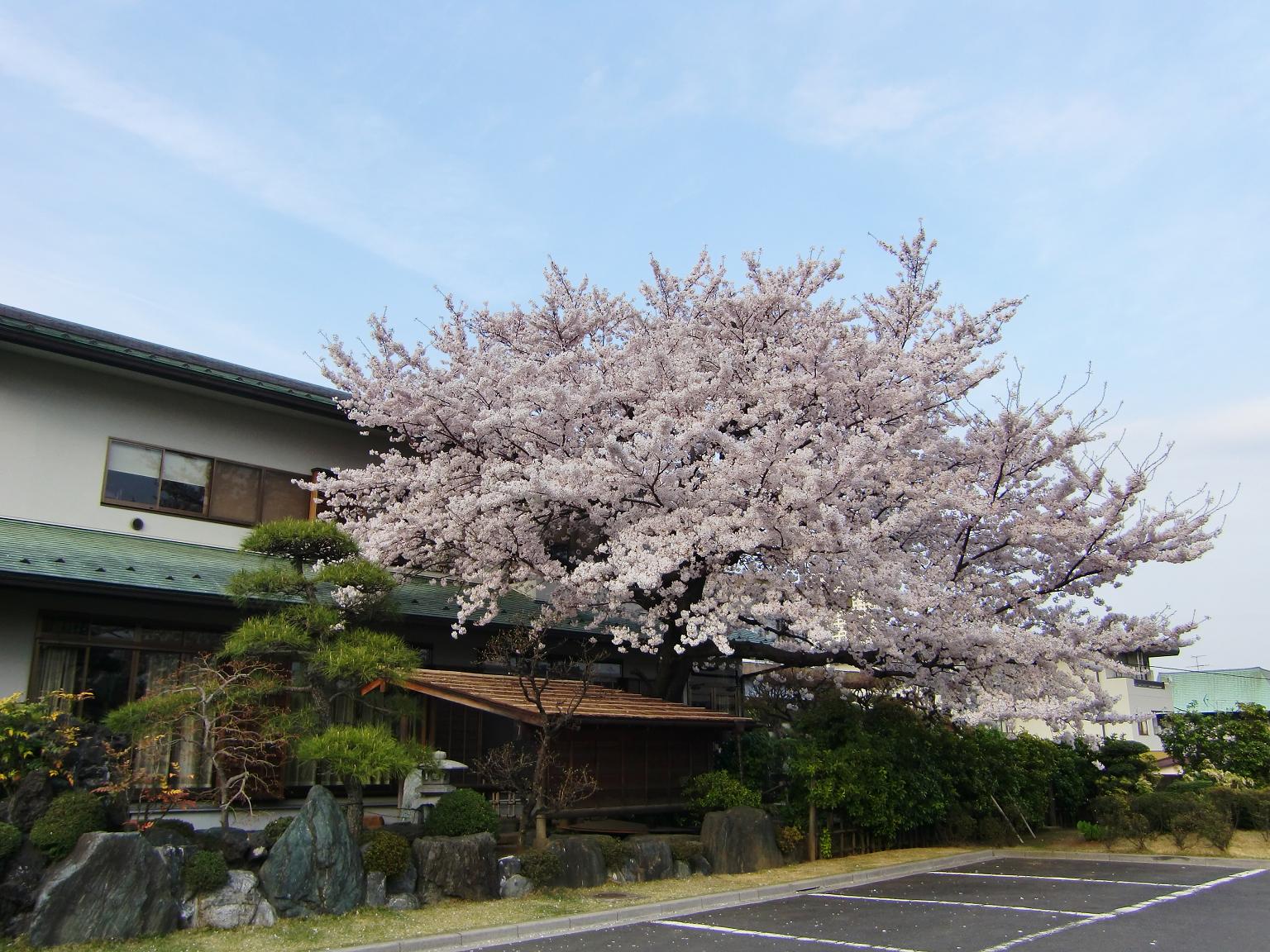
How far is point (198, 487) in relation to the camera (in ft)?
51.8

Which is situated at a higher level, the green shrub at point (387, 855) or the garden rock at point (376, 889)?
the green shrub at point (387, 855)

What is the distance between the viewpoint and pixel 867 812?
52.1ft

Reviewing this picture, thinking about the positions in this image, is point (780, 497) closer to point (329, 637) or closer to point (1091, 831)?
point (329, 637)

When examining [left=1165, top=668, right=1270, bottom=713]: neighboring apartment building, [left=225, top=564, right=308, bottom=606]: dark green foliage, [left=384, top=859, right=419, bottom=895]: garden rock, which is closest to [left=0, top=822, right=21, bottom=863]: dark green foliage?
[left=225, top=564, right=308, bottom=606]: dark green foliage

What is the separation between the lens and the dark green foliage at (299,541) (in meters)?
12.2

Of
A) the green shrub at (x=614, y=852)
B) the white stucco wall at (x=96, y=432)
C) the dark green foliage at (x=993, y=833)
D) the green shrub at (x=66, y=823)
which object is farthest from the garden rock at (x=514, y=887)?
the dark green foliage at (x=993, y=833)

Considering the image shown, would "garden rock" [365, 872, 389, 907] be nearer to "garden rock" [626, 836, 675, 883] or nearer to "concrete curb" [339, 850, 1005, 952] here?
"concrete curb" [339, 850, 1005, 952]

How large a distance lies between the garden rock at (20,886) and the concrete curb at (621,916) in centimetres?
299

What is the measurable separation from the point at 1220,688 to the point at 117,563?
46734mm

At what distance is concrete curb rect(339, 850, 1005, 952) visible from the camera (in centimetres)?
948

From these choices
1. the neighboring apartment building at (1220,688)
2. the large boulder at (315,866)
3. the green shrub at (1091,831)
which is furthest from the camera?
the neighboring apartment building at (1220,688)

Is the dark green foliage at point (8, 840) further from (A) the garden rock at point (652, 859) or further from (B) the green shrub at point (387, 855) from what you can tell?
(A) the garden rock at point (652, 859)

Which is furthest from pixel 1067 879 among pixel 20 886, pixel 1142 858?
pixel 20 886

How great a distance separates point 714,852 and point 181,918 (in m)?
7.05
